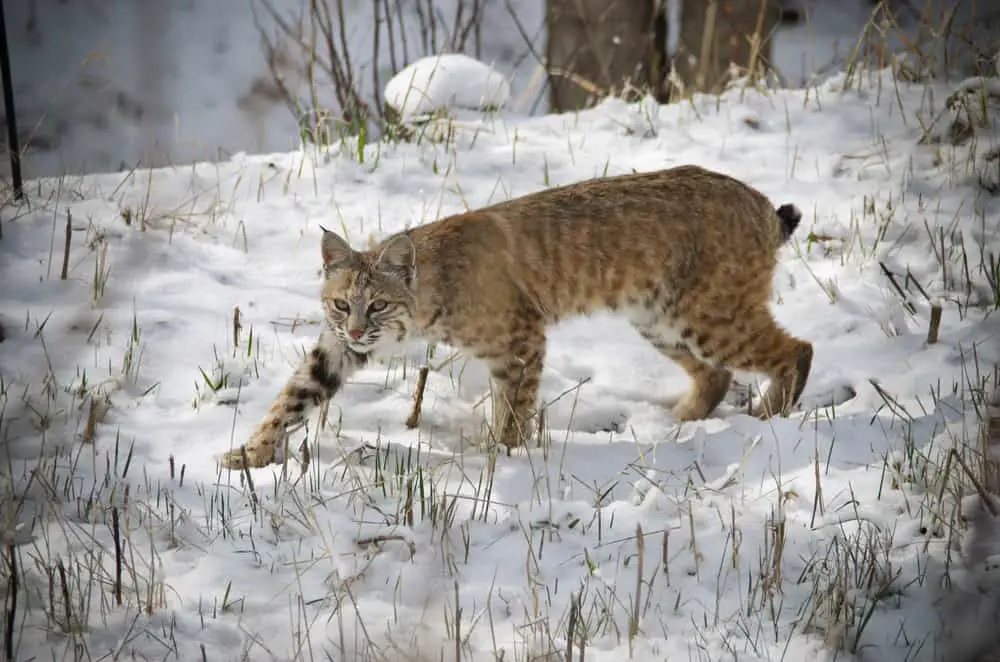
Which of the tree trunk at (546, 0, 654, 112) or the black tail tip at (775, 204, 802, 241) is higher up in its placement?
the tree trunk at (546, 0, 654, 112)

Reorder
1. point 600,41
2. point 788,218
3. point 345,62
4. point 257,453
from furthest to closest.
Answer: point 600,41, point 345,62, point 788,218, point 257,453

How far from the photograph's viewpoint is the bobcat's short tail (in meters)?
4.98

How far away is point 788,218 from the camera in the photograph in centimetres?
501

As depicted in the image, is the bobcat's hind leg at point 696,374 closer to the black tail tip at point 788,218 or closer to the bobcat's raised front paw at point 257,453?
the black tail tip at point 788,218

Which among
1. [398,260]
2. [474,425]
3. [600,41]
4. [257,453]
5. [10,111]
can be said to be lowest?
[474,425]

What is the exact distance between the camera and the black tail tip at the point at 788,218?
16.4 ft

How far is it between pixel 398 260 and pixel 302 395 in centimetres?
68

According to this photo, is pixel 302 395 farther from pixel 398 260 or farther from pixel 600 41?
pixel 600 41

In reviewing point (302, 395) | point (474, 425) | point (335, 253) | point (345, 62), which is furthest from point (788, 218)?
point (345, 62)

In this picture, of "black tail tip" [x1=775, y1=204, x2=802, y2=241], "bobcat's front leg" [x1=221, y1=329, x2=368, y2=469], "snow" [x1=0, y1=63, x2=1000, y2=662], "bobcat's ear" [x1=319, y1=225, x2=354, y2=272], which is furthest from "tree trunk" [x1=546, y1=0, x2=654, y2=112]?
"bobcat's front leg" [x1=221, y1=329, x2=368, y2=469]

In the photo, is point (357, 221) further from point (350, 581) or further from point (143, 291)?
point (350, 581)

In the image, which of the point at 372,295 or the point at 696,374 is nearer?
the point at 372,295

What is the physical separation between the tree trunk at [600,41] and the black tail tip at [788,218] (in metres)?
3.42

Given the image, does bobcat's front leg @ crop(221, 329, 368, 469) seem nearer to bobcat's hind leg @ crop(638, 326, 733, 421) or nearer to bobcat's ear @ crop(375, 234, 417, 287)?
bobcat's ear @ crop(375, 234, 417, 287)
